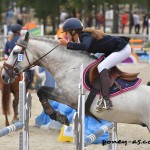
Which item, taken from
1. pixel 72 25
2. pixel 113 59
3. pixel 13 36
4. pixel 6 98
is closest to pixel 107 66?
pixel 113 59

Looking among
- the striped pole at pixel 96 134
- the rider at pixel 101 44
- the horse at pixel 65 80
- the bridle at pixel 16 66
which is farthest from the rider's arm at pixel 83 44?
the striped pole at pixel 96 134

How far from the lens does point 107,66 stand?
23.6ft

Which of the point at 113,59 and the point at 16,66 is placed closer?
the point at 113,59

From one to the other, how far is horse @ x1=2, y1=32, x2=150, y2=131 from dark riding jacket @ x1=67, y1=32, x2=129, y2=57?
190 millimetres

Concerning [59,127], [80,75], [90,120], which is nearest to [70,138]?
[90,120]

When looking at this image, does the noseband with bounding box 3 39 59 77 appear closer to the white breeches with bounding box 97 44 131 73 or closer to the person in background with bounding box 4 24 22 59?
the white breeches with bounding box 97 44 131 73

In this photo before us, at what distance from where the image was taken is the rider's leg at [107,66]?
23.2ft

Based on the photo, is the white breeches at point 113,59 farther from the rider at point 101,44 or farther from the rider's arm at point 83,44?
the rider's arm at point 83,44

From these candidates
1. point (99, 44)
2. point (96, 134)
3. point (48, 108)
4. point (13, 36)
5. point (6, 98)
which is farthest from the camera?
point (13, 36)

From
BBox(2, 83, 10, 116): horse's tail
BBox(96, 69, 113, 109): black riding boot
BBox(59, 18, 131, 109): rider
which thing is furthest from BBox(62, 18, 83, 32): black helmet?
BBox(2, 83, 10, 116): horse's tail

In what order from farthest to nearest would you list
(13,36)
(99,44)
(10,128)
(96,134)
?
1. (13,36)
2. (96,134)
3. (99,44)
4. (10,128)

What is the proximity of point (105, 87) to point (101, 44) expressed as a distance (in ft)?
1.72

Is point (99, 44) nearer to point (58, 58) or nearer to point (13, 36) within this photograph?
point (58, 58)

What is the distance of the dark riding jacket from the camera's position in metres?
7.06
